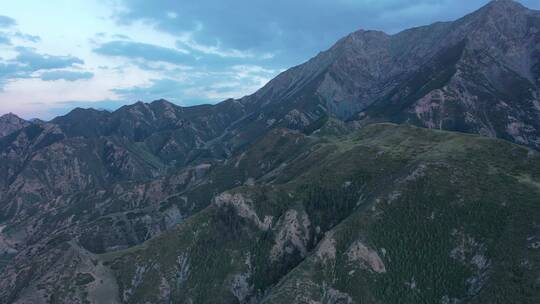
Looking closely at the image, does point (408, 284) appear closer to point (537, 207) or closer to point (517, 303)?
point (517, 303)

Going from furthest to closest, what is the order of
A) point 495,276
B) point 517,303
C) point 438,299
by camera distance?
point 438,299
point 495,276
point 517,303

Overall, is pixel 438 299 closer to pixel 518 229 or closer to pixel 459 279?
Result: pixel 459 279

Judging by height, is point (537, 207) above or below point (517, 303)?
above

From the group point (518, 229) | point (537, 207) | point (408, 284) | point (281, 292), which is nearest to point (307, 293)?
point (281, 292)

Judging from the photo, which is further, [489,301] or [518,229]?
[518,229]

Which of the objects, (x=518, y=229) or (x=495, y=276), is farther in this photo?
(x=518, y=229)

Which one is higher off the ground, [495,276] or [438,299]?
[495,276]

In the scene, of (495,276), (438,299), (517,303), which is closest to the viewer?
(517,303)

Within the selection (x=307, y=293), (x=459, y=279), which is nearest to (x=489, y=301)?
(x=459, y=279)

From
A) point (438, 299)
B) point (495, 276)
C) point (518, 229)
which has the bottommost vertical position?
point (438, 299)
